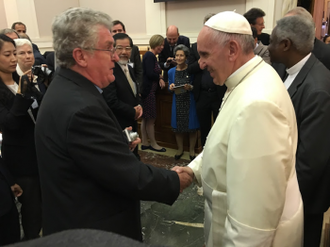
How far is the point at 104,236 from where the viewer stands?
44cm

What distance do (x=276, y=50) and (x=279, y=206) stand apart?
127 centimetres

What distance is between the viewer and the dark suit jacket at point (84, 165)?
3.94 feet

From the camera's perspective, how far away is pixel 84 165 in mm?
1215

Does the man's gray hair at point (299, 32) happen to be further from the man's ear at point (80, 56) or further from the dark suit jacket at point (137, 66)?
the dark suit jacket at point (137, 66)

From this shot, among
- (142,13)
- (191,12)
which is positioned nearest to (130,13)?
(142,13)

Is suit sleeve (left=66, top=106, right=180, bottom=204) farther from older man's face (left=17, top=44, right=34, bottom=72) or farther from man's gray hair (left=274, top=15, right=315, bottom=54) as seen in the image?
older man's face (left=17, top=44, right=34, bottom=72)

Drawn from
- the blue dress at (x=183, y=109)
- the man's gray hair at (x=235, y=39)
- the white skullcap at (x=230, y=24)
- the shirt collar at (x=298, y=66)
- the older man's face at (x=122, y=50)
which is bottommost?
the blue dress at (x=183, y=109)

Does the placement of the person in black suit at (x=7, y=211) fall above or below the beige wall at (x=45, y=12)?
below

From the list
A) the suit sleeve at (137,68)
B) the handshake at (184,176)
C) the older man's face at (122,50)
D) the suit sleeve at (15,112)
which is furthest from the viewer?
the suit sleeve at (137,68)

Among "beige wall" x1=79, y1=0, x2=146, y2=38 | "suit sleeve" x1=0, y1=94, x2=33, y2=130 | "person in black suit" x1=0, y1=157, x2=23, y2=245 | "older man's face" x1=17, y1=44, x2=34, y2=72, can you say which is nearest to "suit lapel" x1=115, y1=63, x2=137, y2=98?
"older man's face" x1=17, y1=44, x2=34, y2=72

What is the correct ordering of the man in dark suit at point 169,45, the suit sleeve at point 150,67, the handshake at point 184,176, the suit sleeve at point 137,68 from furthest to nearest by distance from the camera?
the man in dark suit at point 169,45 → the suit sleeve at point 150,67 → the suit sleeve at point 137,68 → the handshake at point 184,176

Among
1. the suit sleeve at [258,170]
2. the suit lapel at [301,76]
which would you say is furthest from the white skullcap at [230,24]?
the suit lapel at [301,76]

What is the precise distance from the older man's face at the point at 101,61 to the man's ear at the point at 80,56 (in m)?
0.02

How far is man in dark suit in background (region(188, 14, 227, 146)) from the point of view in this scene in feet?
12.7
